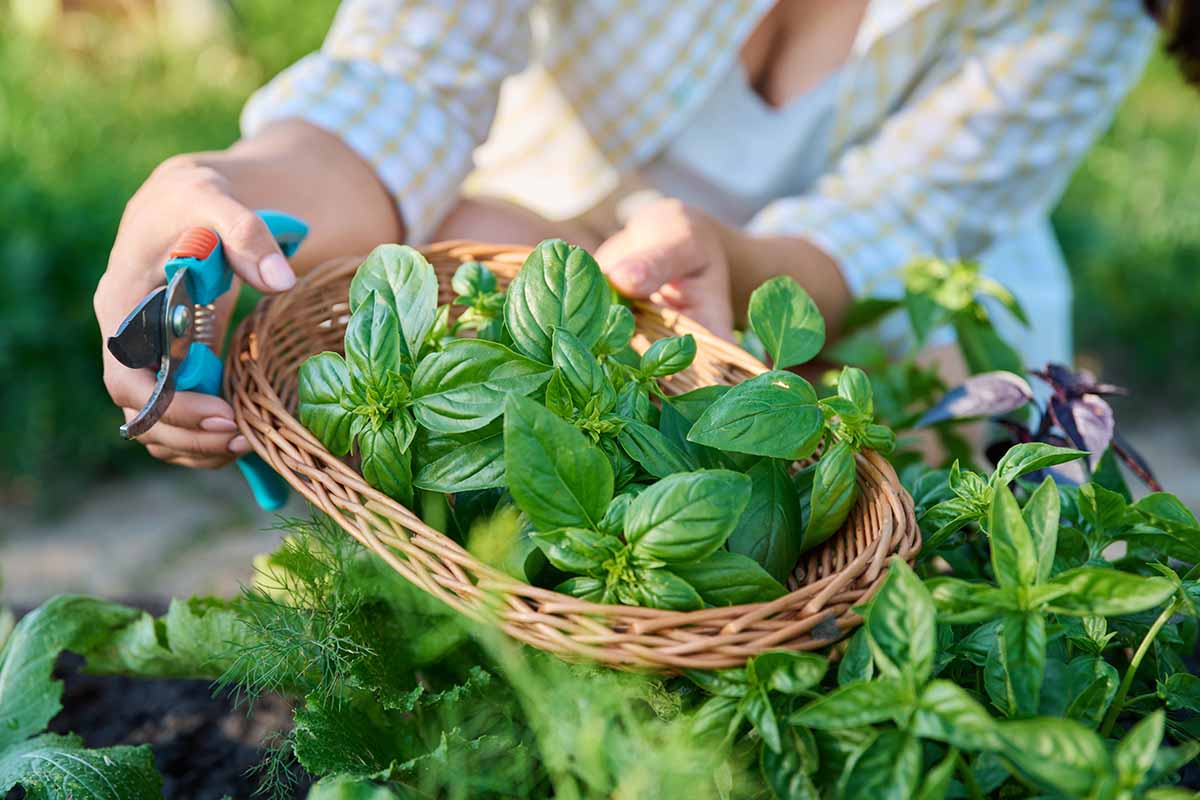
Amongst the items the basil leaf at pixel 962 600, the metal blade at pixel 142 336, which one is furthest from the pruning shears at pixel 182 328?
the basil leaf at pixel 962 600

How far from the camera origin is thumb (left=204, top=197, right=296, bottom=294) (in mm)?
821

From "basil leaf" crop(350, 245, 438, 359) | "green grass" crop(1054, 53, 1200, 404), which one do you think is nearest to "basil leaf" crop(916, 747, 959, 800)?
"basil leaf" crop(350, 245, 438, 359)

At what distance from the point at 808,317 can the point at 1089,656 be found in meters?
0.32

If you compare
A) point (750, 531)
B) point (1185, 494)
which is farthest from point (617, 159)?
point (1185, 494)

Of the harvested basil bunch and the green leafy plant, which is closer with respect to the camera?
the harvested basil bunch

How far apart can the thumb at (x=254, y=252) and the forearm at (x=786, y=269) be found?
49 cm

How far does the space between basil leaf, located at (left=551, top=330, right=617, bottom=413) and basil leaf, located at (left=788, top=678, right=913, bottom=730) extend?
0.75 feet

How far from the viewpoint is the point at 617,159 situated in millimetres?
1586

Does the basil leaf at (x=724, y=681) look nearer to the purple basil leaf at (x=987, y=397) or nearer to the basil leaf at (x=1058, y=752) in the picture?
the basil leaf at (x=1058, y=752)

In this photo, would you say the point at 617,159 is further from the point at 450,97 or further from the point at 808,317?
the point at 808,317

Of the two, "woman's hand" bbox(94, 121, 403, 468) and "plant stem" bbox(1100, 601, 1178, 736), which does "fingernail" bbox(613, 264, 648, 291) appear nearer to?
"woman's hand" bbox(94, 121, 403, 468)

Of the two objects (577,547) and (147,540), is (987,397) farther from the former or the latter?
(147,540)

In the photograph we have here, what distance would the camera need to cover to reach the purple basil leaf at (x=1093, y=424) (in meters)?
0.88

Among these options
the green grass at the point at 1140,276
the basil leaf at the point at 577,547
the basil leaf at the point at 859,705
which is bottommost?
the green grass at the point at 1140,276
